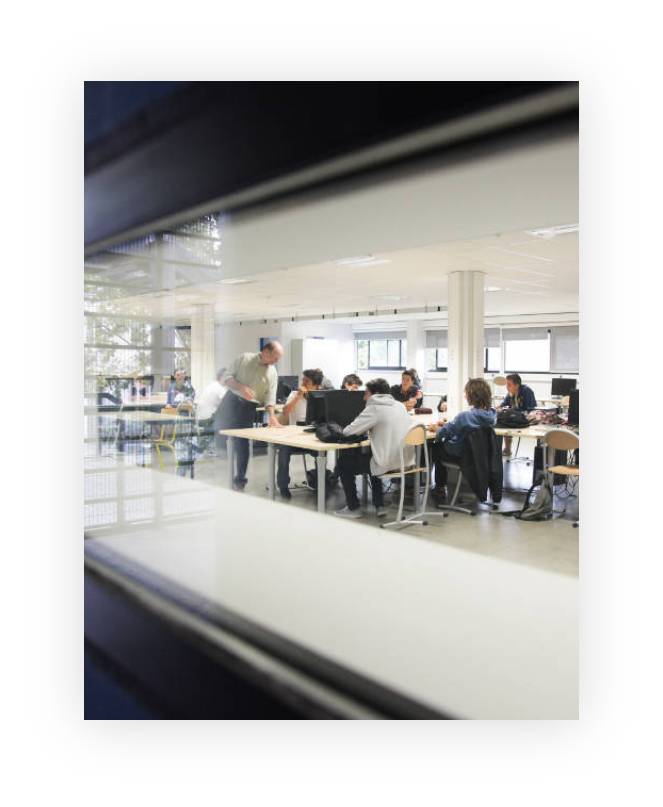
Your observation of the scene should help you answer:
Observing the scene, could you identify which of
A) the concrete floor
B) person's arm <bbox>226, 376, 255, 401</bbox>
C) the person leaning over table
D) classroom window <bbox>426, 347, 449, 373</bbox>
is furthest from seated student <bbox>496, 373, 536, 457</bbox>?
classroom window <bbox>426, 347, 449, 373</bbox>

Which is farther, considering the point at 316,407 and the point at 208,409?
the point at 316,407

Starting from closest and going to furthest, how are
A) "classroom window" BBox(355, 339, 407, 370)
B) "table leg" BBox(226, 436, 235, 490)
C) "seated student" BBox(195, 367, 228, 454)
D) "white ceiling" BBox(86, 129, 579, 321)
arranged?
"white ceiling" BBox(86, 129, 579, 321)
"table leg" BBox(226, 436, 235, 490)
"seated student" BBox(195, 367, 228, 454)
"classroom window" BBox(355, 339, 407, 370)

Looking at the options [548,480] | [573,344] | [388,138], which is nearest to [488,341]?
[573,344]

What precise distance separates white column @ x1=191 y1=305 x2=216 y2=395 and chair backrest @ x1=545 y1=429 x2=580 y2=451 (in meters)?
2.86

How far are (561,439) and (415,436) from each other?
1.15 m

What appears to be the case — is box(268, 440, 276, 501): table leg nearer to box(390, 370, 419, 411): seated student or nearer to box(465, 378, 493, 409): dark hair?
box(465, 378, 493, 409): dark hair

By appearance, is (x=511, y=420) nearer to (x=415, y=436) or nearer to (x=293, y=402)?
(x=415, y=436)

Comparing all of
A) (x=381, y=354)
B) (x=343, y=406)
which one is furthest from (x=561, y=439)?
(x=381, y=354)

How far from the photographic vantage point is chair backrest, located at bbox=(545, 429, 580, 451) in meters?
4.89

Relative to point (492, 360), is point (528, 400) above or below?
below

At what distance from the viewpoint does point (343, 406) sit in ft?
18.0

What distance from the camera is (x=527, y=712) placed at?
1.77 m
